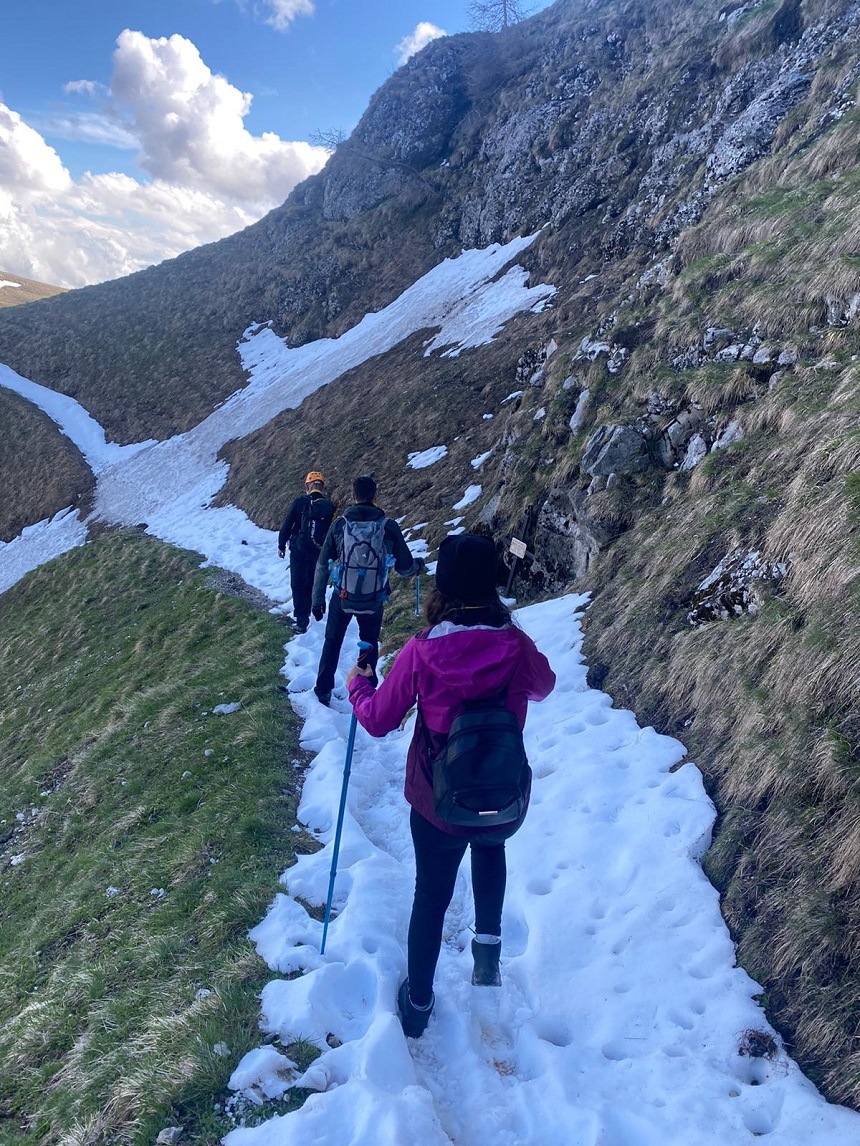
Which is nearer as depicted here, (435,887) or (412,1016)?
(435,887)

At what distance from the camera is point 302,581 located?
12.1 m

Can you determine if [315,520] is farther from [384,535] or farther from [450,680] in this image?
[450,680]

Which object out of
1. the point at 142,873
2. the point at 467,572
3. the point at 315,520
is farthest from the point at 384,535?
the point at 142,873

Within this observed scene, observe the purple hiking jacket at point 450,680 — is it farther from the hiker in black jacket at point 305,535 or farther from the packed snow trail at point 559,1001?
the hiker in black jacket at point 305,535

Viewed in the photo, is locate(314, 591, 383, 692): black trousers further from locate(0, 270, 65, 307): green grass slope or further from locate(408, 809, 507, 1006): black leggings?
locate(0, 270, 65, 307): green grass slope

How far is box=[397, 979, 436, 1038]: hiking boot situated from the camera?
4047 mm

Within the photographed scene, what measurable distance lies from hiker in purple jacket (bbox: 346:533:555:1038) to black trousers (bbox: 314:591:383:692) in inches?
164

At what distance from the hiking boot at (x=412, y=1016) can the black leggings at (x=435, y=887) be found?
0.05 metres

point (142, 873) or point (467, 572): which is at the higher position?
point (467, 572)

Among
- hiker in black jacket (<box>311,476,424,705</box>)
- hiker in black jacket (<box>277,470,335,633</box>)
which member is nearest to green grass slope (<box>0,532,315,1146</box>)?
hiker in black jacket (<box>277,470,335,633</box>)

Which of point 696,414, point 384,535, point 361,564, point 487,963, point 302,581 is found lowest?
point 487,963

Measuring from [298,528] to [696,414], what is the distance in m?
7.10

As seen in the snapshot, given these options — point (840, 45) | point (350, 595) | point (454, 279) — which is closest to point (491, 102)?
point (454, 279)

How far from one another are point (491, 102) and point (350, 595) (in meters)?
52.7
